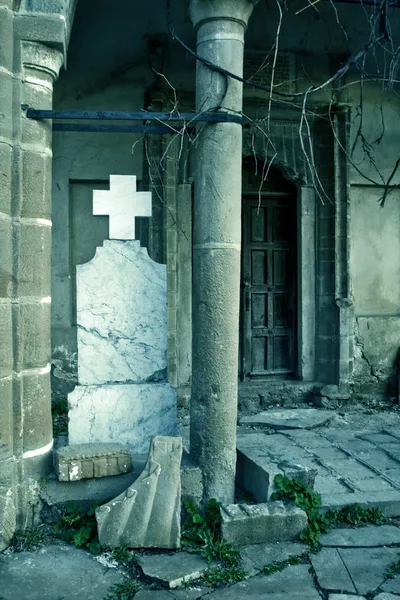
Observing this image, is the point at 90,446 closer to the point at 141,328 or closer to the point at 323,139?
the point at 141,328

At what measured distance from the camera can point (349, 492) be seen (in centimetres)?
420

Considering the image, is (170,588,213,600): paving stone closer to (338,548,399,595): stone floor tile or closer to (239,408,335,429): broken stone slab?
(338,548,399,595): stone floor tile

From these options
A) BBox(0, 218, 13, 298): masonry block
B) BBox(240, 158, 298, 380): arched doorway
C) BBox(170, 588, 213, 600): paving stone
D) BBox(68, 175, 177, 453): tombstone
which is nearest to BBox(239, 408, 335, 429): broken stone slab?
BBox(240, 158, 298, 380): arched doorway

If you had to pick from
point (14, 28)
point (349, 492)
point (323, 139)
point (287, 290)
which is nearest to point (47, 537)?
point (349, 492)

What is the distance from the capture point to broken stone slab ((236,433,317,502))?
381 cm

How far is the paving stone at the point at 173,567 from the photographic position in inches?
124

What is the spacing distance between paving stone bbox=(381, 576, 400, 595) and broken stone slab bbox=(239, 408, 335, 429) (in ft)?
9.62

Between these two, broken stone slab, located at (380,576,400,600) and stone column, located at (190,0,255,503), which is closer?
broken stone slab, located at (380,576,400,600)

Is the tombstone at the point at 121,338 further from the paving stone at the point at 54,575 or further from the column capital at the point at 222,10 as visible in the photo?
the column capital at the point at 222,10

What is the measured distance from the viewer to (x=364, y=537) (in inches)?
146

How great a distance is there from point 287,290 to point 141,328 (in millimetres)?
3876

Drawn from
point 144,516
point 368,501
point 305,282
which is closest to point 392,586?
point 368,501

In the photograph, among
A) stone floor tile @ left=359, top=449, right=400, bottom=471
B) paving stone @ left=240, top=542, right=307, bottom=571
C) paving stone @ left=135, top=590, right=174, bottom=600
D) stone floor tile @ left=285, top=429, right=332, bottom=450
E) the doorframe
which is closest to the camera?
paving stone @ left=135, top=590, right=174, bottom=600

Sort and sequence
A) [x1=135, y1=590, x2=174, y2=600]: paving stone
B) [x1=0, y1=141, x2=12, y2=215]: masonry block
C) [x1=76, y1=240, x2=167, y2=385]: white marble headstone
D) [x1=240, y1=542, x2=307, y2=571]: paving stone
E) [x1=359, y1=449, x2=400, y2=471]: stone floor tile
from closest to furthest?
[x1=135, y1=590, x2=174, y2=600]: paving stone, [x1=240, y1=542, x2=307, y2=571]: paving stone, [x1=0, y1=141, x2=12, y2=215]: masonry block, [x1=76, y1=240, x2=167, y2=385]: white marble headstone, [x1=359, y1=449, x2=400, y2=471]: stone floor tile
